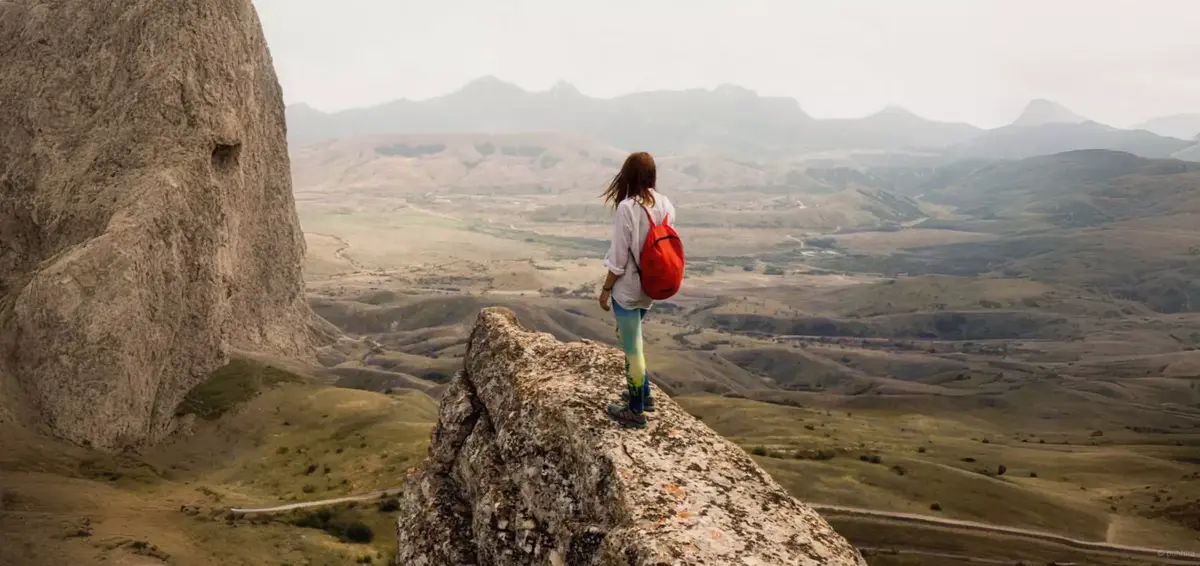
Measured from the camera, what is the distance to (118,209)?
87000 millimetres

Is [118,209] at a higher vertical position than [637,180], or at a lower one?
lower

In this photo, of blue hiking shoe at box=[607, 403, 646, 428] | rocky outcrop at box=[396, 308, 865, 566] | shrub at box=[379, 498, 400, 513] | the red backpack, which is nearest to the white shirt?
the red backpack

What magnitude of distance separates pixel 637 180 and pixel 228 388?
103 meters

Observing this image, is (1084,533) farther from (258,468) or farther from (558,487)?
(258,468)

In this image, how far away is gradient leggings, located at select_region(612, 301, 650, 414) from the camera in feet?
50.2

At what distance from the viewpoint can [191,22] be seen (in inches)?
4040

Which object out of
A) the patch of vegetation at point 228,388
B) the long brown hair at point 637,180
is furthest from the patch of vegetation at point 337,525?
the long brown hair at point 637,180

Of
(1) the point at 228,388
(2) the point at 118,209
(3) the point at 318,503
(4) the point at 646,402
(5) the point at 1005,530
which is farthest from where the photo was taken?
(1) the point at 228,388

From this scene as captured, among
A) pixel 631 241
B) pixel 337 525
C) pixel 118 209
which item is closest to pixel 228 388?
pixel 118 209

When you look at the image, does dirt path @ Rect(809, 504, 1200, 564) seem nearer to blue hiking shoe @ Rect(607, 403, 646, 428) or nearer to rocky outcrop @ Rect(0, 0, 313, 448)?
blue hiking shoe @ Rect(607, 403, 646, 428)

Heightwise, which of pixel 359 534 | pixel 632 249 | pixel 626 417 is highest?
pixel 632 249

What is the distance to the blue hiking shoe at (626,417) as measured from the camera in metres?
16.2

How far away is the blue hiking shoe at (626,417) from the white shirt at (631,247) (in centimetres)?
265

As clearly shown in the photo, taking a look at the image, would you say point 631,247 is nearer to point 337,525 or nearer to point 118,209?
point 337,525
